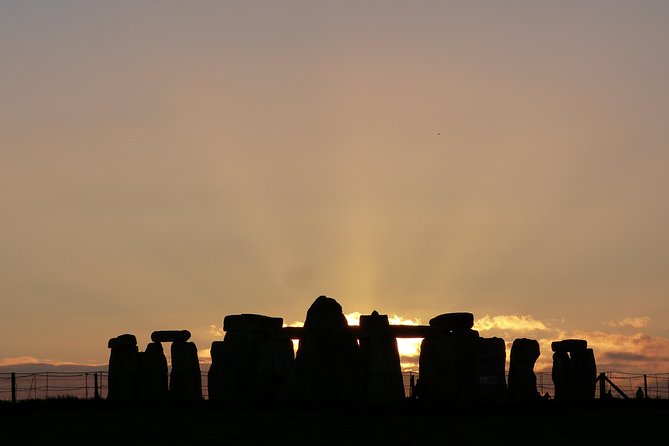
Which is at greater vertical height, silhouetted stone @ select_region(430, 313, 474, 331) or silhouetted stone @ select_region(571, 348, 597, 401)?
silhouetted stone @ select_region(430, 313, 474, 331)

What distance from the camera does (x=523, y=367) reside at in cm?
3997

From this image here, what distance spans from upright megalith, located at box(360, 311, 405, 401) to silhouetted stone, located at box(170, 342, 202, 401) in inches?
284

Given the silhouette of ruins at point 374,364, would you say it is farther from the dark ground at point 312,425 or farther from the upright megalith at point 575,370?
the dark ground at point 312,425

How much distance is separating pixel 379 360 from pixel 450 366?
2.81 m

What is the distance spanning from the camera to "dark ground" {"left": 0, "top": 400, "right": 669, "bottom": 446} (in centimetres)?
2286

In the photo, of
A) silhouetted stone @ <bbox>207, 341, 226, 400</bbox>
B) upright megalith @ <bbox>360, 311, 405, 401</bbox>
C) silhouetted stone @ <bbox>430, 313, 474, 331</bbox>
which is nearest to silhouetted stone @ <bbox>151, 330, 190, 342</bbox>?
Result: silhouetted stone @ <bbox>207, 341, 226, 400</bbox>

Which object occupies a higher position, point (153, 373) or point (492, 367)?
point (153, 373)

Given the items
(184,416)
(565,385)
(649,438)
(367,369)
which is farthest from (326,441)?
(565,385)

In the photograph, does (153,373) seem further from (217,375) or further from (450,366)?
(450,366)

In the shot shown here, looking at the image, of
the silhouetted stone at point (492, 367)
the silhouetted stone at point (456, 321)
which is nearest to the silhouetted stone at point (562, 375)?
the silhouetted stone at point (492, 367)

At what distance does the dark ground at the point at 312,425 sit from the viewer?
22859 millimetres

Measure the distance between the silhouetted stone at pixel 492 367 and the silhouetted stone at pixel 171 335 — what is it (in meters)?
9.94

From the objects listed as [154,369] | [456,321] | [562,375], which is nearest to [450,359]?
[456,321]

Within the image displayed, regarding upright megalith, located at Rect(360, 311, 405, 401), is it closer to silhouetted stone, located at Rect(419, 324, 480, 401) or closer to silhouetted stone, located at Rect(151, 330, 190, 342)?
silhouetted stone, located at Rect(419, 324, 480, 401)
